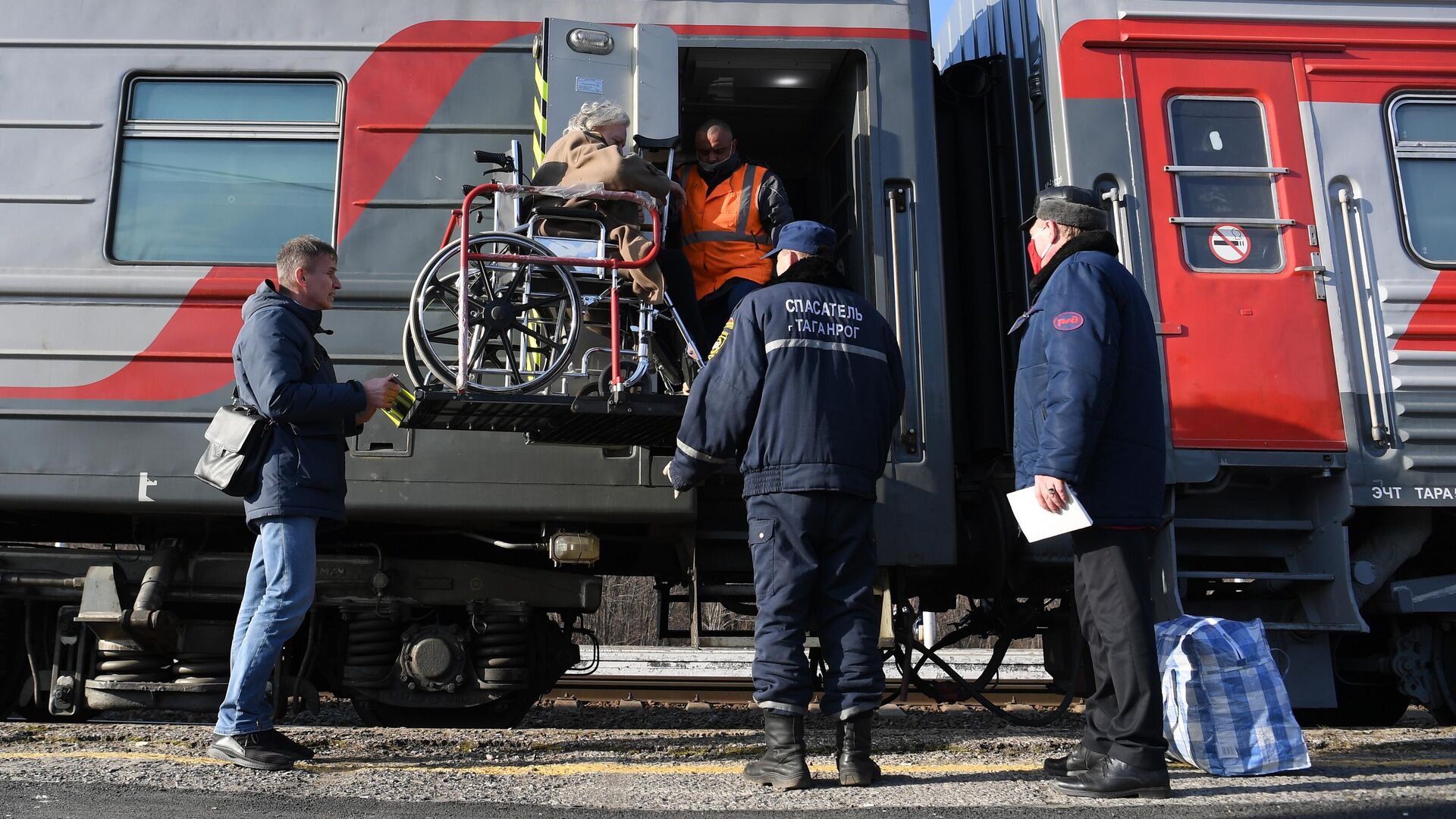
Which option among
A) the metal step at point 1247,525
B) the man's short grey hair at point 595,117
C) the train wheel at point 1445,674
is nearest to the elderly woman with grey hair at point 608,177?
the man's short grey hair at point 595,117

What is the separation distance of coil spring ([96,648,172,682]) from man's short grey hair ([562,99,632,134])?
2.77 m

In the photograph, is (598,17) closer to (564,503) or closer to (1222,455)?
(564,503)

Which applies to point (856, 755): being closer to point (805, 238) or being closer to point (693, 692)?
point (805, 238)

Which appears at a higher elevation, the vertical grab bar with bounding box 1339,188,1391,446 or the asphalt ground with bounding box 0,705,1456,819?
the vertical grab bar with bounding box 1339,188,1391,446

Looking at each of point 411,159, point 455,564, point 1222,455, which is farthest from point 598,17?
point 1222,455

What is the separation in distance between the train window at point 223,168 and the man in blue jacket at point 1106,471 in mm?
2951

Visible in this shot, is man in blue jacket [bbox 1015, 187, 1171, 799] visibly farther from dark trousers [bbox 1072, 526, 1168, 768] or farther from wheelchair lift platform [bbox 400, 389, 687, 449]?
wheelchair lift platform [bbox 400, 389, 687, 449]

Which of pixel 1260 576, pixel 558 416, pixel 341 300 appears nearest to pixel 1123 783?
pixel 1260 576

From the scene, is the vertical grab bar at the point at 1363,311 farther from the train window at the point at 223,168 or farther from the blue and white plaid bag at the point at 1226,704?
the train window at the point at 223,168

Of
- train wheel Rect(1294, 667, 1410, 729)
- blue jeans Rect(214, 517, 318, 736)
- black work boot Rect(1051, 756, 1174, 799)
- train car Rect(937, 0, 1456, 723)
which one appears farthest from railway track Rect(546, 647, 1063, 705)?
black work boot Rect(1051, 756, 1174, 799)

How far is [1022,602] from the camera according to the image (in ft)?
16.8

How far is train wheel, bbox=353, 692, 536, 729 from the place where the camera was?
4.68m

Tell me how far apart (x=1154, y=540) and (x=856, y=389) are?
178cm

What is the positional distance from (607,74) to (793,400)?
5.88 feet
